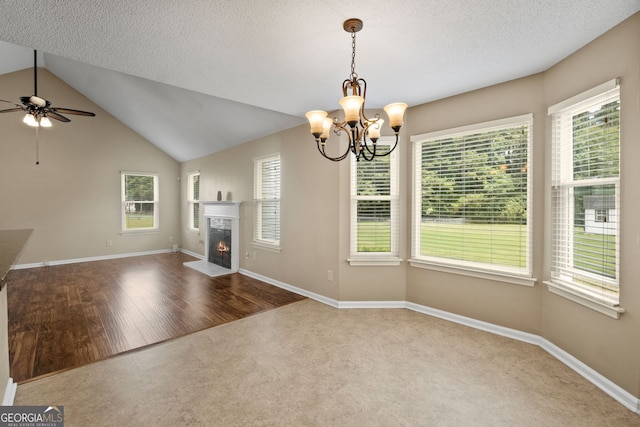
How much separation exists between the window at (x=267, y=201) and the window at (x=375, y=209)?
5.23 ft

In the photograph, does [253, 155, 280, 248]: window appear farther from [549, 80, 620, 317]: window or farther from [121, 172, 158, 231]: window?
[121, 172, 158, 231]: window

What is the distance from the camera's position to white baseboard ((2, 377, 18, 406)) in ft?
5.81

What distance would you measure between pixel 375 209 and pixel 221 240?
3.79 m

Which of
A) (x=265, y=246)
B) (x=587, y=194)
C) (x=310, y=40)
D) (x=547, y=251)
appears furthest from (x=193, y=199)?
(x=587, y=194)

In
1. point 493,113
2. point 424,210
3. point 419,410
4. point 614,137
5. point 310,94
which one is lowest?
point 419,410

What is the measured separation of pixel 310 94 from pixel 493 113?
1928 mm

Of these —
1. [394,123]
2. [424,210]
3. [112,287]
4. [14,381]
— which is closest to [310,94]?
[394,123]

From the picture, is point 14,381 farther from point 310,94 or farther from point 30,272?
point 30,272

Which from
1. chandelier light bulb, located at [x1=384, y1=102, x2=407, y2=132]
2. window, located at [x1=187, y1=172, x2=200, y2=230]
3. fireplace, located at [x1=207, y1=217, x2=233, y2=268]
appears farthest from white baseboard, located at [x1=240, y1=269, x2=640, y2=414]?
window, located at [x1=187, y1=172, x2=200, y2=230]

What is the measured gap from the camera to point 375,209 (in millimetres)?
3686

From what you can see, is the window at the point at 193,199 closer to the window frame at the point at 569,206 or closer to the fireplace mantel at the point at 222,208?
the fireplace mantel at the point at 222,208

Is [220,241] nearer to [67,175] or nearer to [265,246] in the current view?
[265,246]

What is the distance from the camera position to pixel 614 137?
6.89 ft

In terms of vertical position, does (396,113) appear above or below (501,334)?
above
